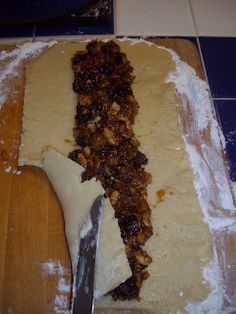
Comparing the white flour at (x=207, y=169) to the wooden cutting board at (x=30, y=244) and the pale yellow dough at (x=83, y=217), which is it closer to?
the wooden cutting board at (x=30, y=244)

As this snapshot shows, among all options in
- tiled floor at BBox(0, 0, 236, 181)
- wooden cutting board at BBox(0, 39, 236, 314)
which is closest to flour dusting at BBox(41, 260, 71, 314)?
wooden cutting board at BBox(0, 39, 236, 314)

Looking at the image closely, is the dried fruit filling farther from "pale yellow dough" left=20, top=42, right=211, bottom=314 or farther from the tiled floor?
the tiled floor

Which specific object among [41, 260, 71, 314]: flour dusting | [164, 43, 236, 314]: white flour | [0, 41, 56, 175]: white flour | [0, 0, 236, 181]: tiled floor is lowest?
[41, 260, 71, 314]: flour dusting

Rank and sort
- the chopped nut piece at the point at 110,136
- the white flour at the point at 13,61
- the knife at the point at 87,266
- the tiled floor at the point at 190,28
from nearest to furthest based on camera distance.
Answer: the knife at the point at 87,266
the chopped nut piece at the point at 110,136
the white flour at the point at 13,61
the tiled floor at the point at 190,28

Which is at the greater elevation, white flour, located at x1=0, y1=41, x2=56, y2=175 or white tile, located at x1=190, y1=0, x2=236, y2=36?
white tile, located at x1=190, y1=0, x2=236, y2=36

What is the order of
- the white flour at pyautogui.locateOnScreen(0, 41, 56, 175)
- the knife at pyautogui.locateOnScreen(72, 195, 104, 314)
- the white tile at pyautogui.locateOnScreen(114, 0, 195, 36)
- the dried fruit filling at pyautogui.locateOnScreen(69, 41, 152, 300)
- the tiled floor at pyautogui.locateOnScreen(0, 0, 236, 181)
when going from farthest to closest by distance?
the white tile at pyautogui.locateOnScreen(114, 0, 195, 36) → the tiled floor at pyautogui.locateOnScreen(0, 0, 236, 181) → the white flour at pyautogui.locateOnScreen(0, 41, 56, 175) → the dried fruit filling at pyautogui.locateOnScreen(69, 41, 152, 300) → the knife at pyautogui.locateOnScreen(72, 195, 104, 314)

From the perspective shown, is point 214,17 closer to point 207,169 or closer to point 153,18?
point 153,18

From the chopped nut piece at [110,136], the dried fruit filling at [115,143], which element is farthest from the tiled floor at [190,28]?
the chopped nut piece at [110,136]
